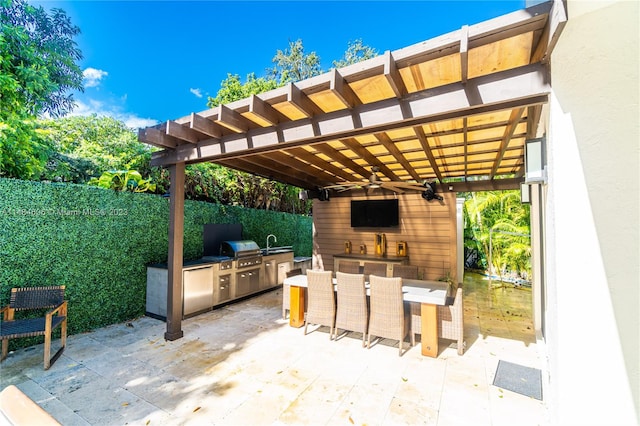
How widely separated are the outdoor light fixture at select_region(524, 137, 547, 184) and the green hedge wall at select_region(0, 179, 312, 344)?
5.73m

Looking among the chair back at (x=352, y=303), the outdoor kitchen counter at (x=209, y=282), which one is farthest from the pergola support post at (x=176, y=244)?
the chair back at (x=352, y=303)

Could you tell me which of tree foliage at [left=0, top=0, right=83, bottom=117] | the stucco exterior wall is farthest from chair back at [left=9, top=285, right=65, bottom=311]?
the stucco exterior wall

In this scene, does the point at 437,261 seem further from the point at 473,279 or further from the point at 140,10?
the point at 140,10

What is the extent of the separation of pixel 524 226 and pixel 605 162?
7601 millimetres

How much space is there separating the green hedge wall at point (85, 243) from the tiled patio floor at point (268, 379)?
1.83 feet

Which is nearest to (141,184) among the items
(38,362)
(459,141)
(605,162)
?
(38,362)

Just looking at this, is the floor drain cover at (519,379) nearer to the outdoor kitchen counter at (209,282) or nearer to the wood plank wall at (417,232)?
the wood plank wall at (417,232)

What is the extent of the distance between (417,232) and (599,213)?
5687 millimetres

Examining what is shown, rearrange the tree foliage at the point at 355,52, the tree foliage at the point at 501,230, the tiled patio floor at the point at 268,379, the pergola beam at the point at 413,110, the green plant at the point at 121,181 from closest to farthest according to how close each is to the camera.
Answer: the pergola beam at the point at 413,110 → the tiled patio floor at the point at 268,379 → the green plant at the point at 121,181 → the tree foliage at the point at 501,230 → the tree foliage at the point at 355,52

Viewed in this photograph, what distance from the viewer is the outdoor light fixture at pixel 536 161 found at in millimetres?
2393

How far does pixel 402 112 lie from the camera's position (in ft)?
8.41

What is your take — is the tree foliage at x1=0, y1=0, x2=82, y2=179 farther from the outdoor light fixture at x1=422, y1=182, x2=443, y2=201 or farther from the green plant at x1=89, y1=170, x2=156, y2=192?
the outdoor light fixture at x1=422, y1=182, x2=443, y2=201

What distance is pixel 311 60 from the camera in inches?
547

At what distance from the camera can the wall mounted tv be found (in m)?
7.35
